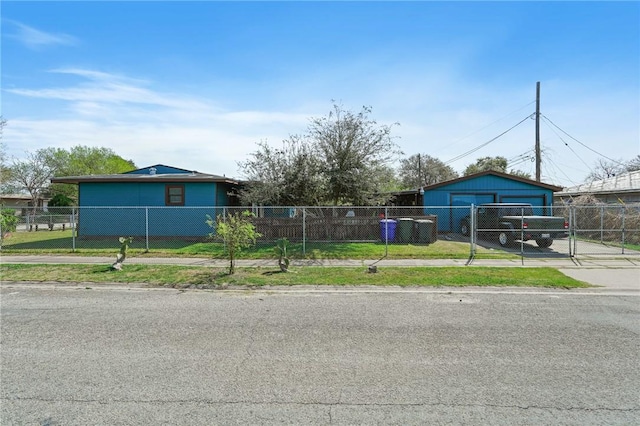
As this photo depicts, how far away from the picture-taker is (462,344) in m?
4.55

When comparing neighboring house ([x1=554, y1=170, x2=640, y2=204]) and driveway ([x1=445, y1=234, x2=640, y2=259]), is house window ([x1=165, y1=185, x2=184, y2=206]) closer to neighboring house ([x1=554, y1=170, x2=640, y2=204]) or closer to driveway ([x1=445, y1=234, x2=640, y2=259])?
driveway ([x1=445, y1=234, x2=640, y2=259])

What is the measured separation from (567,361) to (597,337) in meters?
1.19

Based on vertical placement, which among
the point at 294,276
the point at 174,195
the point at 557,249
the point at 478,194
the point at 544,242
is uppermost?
the point at 478,194

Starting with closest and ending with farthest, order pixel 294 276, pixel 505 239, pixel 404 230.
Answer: pixel 294 276, pixel 505 239, pixel 404 230

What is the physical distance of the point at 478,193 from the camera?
64.0 ft

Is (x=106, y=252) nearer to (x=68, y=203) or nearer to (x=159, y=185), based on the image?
(x=159, y=185)

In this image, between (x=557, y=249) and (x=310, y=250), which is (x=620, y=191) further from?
(x=310, y=250)

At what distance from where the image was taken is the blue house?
19.4m

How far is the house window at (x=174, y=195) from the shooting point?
1706 cm

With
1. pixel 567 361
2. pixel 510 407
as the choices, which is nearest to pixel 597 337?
pixel 567 361

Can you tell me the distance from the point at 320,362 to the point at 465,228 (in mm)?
16333

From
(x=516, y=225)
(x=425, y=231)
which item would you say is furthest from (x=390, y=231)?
(x=516, y=225)

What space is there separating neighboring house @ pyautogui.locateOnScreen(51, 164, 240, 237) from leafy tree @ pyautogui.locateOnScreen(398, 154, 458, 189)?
4118 cm

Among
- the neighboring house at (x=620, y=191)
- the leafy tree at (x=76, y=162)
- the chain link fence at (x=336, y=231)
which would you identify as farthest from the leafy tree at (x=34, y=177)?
the neighboring house at (x=620, y=191)
